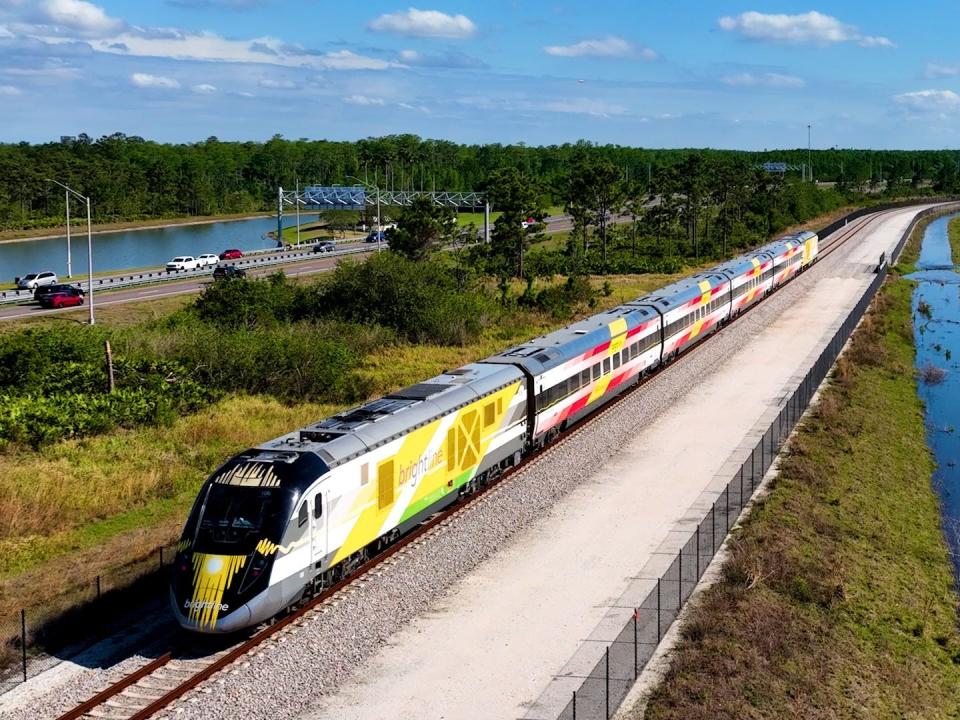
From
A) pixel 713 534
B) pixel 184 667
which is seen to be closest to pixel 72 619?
pixel 184 667

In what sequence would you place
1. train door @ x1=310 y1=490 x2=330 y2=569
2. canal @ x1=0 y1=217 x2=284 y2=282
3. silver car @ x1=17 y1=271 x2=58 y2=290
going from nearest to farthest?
train door @ x1=310 y1=490 x2=330 y2=569
silver car @ x1=17 y1=271 x2=58 y2=290
canal @ x1=0 y1=217 x2=284 y2=282

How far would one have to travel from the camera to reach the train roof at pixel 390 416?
78.0ft

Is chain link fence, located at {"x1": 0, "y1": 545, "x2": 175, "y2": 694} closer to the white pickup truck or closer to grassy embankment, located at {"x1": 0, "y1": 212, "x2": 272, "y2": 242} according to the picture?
the white pickup truck

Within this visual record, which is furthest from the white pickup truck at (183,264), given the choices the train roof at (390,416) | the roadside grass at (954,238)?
the roadside grass at (954,238)

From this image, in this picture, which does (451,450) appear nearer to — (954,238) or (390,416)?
(390,416)

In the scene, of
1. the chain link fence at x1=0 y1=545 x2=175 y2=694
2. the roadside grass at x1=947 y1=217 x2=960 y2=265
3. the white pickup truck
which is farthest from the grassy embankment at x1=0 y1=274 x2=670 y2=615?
the roadside grass at x1=947 y1=217 x2=960 y2=265

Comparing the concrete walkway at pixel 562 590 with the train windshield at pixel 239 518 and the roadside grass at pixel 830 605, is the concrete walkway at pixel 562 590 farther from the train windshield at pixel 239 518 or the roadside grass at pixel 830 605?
the train windshield at pixel 239 518

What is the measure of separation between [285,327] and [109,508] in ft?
110

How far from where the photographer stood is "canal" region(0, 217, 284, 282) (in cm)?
12219

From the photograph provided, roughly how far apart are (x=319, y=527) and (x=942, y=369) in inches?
1935

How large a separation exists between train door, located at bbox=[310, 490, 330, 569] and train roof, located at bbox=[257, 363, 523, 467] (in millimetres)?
876

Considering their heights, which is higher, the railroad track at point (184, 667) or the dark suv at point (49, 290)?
the dark suv at point (49, 290)

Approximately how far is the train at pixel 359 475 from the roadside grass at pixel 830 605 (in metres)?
7.60

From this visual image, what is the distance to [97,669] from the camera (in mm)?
20906
